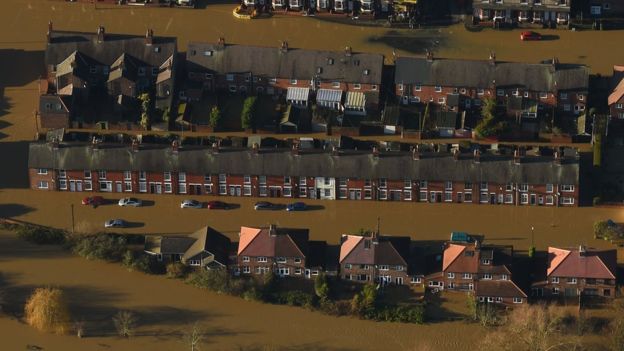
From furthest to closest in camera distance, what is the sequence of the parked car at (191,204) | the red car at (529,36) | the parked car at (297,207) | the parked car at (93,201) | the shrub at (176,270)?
the red car at (529,36) < the parked car at (93,201) < the parked car at (191,204) < the parked car at (297,207) < the shrub at (176,270)

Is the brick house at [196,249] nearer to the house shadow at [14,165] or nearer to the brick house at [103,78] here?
the house shadow at [14,165]

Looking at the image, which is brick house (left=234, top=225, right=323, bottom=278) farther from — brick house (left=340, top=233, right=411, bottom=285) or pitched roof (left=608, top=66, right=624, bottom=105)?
pitched roof (left=608, top=66, right=624, bottom=105)

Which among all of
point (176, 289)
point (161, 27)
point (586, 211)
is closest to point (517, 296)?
point (586, 211)

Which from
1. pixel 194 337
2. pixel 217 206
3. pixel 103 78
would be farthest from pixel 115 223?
pixel 103 78

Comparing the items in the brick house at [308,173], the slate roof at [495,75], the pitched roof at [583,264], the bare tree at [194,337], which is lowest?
the bare tree at [194,337]

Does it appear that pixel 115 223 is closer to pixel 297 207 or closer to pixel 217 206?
pixel 217 206

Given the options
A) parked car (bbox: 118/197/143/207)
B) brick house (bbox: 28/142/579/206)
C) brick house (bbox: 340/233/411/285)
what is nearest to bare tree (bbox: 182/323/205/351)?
brick house (bbox: 340/233/411/285)

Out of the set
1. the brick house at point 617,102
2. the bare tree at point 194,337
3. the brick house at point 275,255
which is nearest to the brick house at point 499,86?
the brick house at point 617,102

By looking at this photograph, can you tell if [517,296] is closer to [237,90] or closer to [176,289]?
[176,289]
